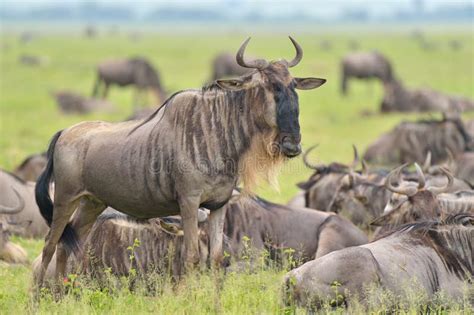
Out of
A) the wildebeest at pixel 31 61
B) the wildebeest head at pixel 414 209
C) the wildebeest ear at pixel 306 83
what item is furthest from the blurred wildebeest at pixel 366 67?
the wildebeest ear at pixel 306 83

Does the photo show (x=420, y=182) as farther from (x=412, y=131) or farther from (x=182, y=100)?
(x=412, y=131)

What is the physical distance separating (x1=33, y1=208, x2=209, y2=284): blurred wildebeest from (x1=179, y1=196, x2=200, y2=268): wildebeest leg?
0.83m

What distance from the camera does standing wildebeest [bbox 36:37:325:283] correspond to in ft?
A: 19.7

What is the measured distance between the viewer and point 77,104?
23547mm

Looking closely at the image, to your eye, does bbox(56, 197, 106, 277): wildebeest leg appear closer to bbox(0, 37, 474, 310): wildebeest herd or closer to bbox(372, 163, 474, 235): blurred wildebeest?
bbox(0, 37, 474, 310): wildebeest herd

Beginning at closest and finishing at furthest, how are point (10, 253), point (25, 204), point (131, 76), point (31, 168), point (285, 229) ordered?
point (10, 253) → point (285, 229) → point (25, 204) → point (31, 168) → point (131, 76)

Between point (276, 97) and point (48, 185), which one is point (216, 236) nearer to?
point (276, 97)

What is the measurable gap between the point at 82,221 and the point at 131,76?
21.1m

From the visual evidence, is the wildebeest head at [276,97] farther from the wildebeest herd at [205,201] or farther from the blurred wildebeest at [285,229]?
the blurred wildebeest at [285,229]

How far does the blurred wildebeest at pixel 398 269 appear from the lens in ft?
19.9

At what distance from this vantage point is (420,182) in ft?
26.3

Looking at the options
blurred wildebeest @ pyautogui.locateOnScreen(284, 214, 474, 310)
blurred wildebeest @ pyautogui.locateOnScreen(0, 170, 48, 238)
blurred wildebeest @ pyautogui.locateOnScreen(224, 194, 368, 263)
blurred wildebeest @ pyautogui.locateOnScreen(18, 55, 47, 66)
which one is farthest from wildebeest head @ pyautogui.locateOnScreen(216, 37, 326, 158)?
blurred wildebeest @ pyautogui.locateOnScreen(18, 55, 47, 66)

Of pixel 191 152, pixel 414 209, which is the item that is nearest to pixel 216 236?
pixel 191 152

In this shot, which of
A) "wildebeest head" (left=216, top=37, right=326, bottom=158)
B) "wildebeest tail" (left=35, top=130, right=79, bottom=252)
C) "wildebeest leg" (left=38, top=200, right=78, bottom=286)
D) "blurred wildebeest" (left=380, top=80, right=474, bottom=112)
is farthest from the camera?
"blurred wildebeest" (left=380, top=80, right=474, bottom=112)
